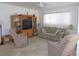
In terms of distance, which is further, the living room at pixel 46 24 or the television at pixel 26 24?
the television at pixel 26 24

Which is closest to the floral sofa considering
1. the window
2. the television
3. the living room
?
the living room

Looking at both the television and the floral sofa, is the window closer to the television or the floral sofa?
the floral sofa

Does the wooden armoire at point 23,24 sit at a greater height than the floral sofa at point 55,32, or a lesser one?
greater

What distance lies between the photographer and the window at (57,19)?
5.67 ft

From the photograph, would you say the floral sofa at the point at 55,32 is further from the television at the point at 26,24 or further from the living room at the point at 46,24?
the television at the point at 26,24

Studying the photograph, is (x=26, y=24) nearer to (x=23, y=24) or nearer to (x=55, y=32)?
(x=23, y=24)

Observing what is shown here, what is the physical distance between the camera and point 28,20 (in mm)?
2064

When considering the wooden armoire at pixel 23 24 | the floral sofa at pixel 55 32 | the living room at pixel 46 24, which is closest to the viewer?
the living room at pixel 46 24

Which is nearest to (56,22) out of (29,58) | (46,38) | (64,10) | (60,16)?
(60,16)

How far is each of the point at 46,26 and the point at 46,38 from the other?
420mm

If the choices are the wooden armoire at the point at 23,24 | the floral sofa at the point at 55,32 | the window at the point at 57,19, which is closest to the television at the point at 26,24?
the wooden armoire at the point at 23,24

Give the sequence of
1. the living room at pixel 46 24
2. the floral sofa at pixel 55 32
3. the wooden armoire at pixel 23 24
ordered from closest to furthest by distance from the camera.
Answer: the living room at pixel 46 24 → the floral sofa at pixel 55 32 → the wooden armoire at pixel 23 24

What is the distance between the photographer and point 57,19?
1768 mm

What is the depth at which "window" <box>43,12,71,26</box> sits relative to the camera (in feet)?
5.67
